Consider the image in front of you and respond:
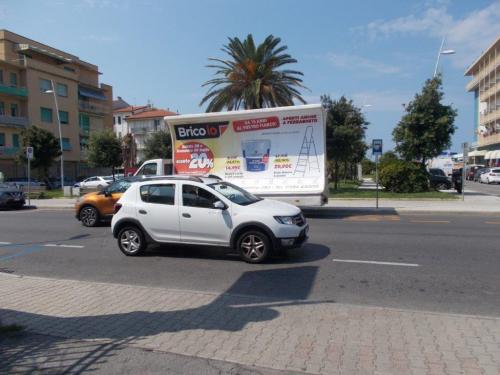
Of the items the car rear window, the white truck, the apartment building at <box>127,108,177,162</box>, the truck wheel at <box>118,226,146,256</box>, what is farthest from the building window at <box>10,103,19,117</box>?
the car rear window

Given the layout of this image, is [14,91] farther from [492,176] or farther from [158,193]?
[492,176]

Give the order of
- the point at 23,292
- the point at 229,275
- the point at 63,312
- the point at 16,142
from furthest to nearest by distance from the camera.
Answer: the point at 16,142 < the point at 229,275 < the point at 23,292 < the point at 63,312

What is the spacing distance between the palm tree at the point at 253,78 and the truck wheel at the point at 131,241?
60.2ft

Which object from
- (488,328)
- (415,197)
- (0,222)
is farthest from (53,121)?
(488,328)

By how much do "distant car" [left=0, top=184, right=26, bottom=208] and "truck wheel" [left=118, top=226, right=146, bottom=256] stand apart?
604 inches

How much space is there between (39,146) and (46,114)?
17.9 metres

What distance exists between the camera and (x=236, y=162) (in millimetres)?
16078

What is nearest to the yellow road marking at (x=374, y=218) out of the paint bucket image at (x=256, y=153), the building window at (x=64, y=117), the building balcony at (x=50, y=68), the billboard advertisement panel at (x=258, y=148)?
the billboard advertisement panel at (x=258, y=148)

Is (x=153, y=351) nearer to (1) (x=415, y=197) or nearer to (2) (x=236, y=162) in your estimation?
(2) (x=236, y=162)

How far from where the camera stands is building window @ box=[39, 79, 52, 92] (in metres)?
54.0

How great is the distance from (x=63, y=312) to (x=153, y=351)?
176 centimetres

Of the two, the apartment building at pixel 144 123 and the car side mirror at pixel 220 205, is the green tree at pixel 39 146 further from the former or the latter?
the apartment building at pixel 144 123

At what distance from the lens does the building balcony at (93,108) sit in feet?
205

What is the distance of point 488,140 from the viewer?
73500 mm
